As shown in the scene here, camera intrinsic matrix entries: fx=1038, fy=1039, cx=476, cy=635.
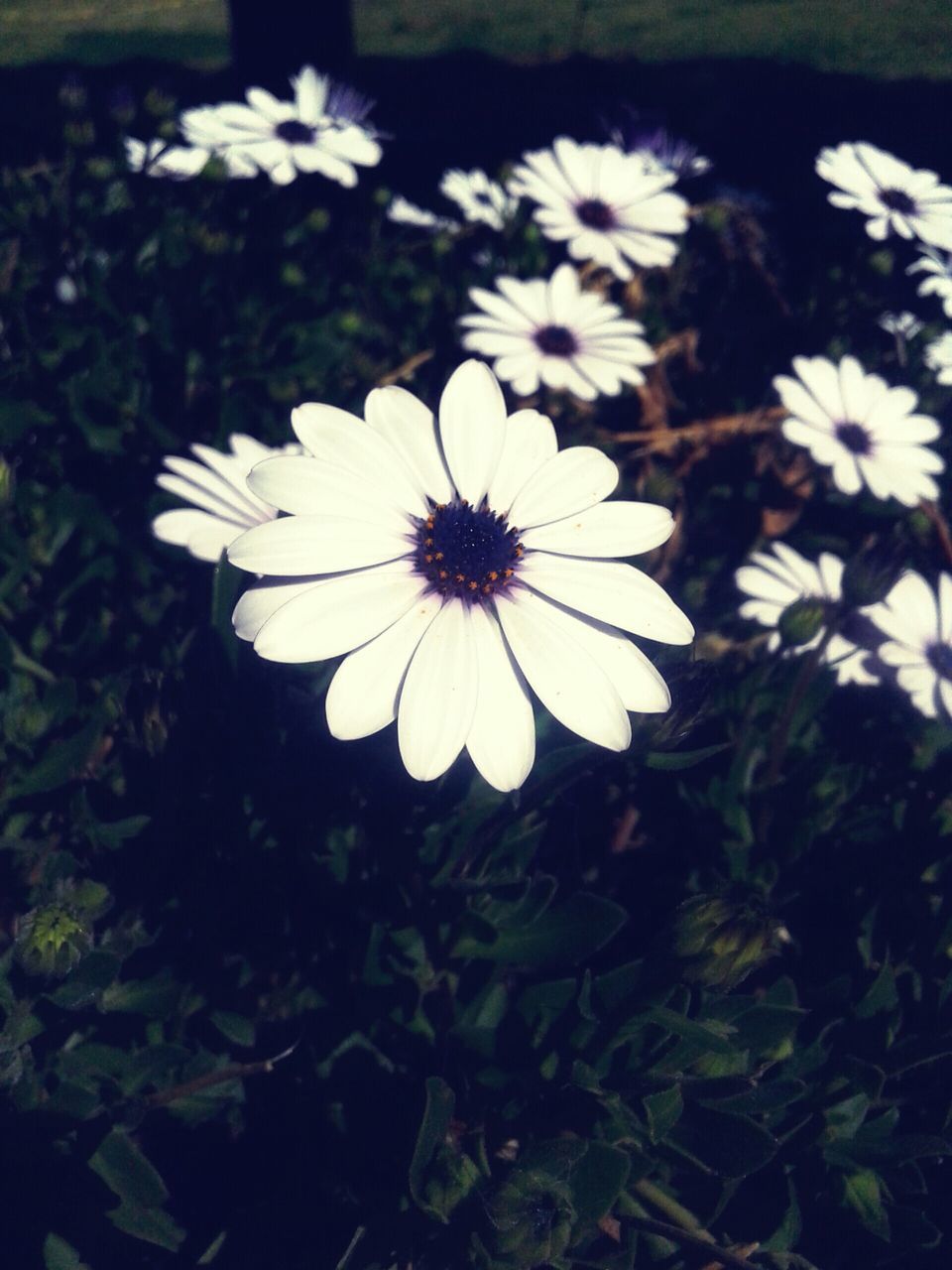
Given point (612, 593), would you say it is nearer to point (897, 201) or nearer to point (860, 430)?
point (860, 430)

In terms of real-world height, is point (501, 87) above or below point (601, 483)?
above

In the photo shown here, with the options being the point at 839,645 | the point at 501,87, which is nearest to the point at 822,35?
the point at 501,87

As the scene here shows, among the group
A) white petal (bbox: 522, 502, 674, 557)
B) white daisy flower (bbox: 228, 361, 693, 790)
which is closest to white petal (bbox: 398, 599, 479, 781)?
white daisy flower (bbox: 228, 361, 693, 790)

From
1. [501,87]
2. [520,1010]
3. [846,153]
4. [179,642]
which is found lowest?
[520,1010]

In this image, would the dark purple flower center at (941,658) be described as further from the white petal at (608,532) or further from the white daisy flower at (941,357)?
the white petal at (608,532)

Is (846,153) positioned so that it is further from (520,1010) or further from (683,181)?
(520,1010)

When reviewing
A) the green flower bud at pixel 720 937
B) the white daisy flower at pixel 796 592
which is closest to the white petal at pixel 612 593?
the green flower bud at pixel 720 937
